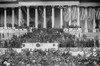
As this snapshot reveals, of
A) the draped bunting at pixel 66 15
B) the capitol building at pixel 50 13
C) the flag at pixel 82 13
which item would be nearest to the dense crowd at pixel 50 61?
the capitol building at pixel 50 13

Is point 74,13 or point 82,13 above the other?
point 74,13

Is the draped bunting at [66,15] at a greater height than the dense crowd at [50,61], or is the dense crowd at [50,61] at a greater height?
the dense crowd at [50,61]

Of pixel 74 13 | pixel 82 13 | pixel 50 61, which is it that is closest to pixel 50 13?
pixel 74 13

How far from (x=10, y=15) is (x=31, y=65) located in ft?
186

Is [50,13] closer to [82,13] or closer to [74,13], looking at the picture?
[74,13]

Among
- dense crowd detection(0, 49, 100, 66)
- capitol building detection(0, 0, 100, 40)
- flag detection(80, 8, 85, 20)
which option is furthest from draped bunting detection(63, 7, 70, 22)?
dense crowd detection(0, 49, 100, 66)

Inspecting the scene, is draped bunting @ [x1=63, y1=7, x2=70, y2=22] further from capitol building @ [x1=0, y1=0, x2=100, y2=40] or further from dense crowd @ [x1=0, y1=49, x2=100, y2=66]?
dense crowd @ [x1=0, y1=49, x2=100, y2=66]

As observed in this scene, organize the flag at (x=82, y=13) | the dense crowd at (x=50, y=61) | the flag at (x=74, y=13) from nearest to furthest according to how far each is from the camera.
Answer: the dense crowd at (x=50, y=61)
the flag at (x=74, y=13)
the flag at (x=82, y=13)

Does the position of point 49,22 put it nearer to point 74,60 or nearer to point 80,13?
point 80,13

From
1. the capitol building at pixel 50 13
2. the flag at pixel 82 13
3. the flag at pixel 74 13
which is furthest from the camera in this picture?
the flag at pixel 82 13

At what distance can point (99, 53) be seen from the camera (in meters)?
16.0

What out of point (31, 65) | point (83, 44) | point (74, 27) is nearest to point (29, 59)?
point (31, 65)

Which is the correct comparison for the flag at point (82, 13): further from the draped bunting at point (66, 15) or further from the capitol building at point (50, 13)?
the draped bunting at point (66, 15)

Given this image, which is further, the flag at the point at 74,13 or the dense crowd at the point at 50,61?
the flag at the point at 74,13
